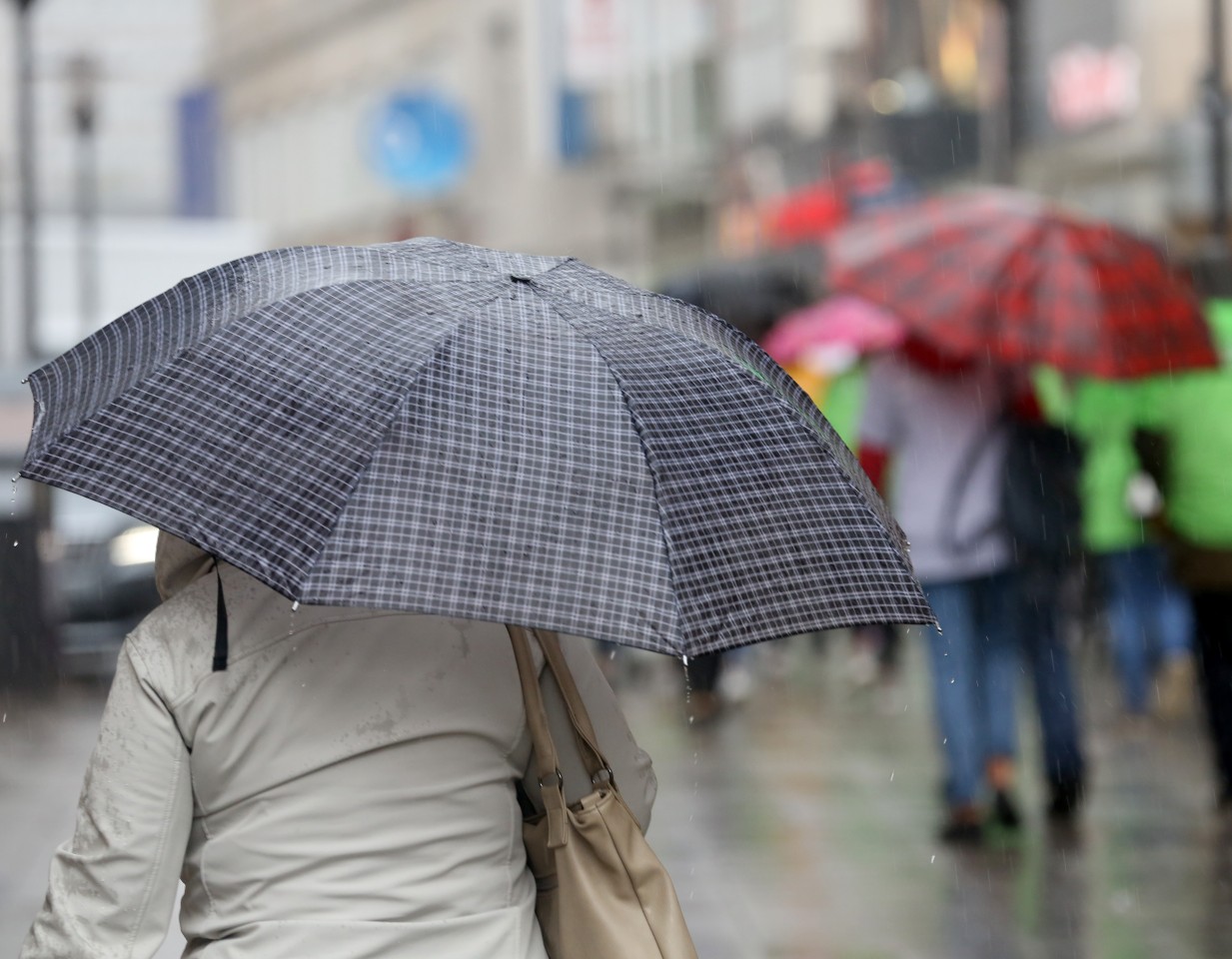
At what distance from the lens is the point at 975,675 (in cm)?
777

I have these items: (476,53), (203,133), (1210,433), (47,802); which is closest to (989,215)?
(1210,433)

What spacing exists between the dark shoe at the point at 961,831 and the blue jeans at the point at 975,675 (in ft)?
0.25

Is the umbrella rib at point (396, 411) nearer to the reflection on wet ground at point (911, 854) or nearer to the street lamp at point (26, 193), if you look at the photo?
the reflection on wet ground at point (911, 854)

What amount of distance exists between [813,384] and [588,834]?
11.0 metres

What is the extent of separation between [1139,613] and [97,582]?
8.83 m

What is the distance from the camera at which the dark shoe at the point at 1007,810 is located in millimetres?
7777

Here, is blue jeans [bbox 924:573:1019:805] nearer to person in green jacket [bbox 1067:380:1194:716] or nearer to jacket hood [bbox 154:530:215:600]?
person in green jacket [bbox 1067:380:1194:716]

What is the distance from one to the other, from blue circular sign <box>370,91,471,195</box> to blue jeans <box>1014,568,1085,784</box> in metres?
30.3

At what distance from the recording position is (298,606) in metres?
2.56

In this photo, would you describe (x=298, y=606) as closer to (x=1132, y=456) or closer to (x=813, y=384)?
(x=1132, y=456)

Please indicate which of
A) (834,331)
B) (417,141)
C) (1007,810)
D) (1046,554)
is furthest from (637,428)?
(417,141)

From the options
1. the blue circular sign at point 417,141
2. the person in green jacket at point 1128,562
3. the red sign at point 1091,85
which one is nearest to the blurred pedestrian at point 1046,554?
the person in green jacket at point 1128,562

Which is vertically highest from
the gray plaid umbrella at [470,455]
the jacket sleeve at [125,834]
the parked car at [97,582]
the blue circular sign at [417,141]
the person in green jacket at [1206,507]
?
the blue circular sign at [417,141]

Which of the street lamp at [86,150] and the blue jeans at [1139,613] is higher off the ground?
the street lamp at [86,150]
